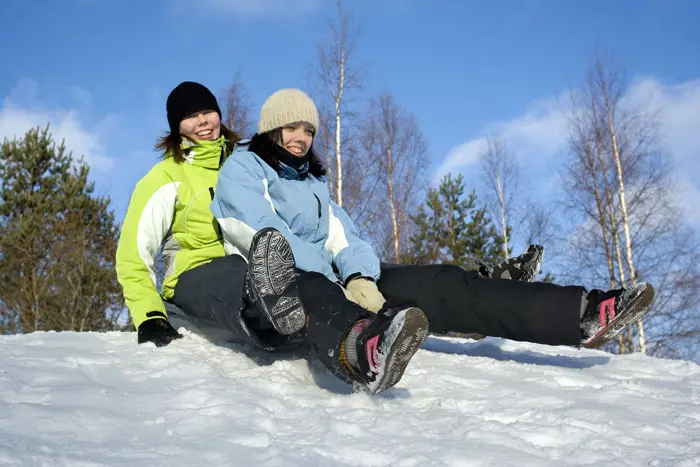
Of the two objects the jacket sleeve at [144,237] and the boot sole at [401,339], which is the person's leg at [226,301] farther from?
the boot sole at [401,339]

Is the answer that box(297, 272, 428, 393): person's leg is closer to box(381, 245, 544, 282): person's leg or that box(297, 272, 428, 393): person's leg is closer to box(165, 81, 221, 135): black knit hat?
box(381, 245, 544, 282): person's leg

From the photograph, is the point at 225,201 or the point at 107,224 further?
the point at 107,224

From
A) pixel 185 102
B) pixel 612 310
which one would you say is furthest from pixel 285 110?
pixel 612 310

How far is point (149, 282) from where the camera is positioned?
2875 mm

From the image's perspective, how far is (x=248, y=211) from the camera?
2.42 meters

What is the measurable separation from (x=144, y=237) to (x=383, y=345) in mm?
1711

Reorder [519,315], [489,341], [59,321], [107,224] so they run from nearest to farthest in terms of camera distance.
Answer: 1. [519,315]
2. [489,341]
3. [59,321]
4. [107,224]

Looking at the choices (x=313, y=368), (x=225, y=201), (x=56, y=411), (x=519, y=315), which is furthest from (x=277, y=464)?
(x=225, y=201)

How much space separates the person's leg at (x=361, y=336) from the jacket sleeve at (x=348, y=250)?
0.56 m

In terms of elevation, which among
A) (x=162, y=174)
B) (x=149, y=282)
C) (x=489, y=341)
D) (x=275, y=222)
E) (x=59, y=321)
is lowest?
(x=59, y=321)

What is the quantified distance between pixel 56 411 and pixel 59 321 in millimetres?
11513

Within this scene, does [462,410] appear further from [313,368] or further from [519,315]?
[313,368]

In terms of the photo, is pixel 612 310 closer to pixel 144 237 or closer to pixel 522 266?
pixel 522 266

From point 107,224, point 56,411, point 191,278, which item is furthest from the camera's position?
point 107,224
